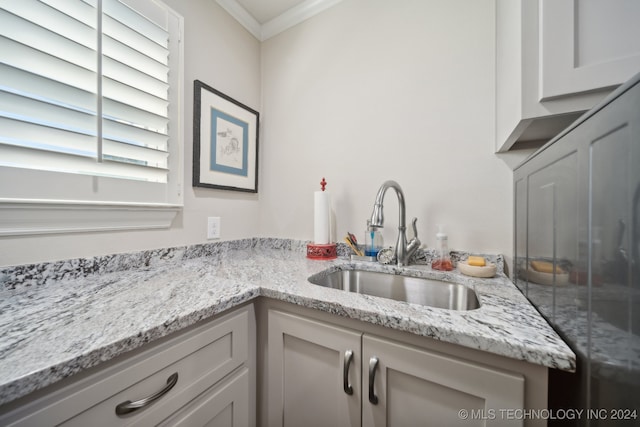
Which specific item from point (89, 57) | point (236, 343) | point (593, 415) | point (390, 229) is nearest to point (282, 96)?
point (89, 57)

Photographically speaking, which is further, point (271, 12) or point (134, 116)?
point (271, 12)

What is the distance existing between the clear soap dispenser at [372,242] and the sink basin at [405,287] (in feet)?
0.37

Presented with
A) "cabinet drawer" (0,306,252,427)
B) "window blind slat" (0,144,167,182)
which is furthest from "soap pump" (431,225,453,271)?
"window blind slat" (0,144,167,182)

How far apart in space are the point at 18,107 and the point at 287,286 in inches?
38.2

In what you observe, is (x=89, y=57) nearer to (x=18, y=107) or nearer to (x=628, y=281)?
(x=18, y=107)

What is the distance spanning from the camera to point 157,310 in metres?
0.60

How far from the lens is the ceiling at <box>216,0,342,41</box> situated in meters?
1.40

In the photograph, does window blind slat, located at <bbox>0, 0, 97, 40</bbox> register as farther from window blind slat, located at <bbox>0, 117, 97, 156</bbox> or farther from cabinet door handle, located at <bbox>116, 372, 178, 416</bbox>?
cabinet door handle, located at <bbox>116, 372, 178, 416</bbox>

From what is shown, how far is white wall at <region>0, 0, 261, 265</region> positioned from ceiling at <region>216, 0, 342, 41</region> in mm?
56

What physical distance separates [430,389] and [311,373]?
34 centimetres

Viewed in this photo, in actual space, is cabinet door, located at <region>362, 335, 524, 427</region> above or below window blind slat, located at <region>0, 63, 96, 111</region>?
below

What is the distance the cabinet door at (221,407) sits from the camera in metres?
0.60

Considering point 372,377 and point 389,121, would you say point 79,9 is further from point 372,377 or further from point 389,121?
point 372,377

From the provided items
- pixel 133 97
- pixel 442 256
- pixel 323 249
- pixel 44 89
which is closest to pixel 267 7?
pixel 133 97
